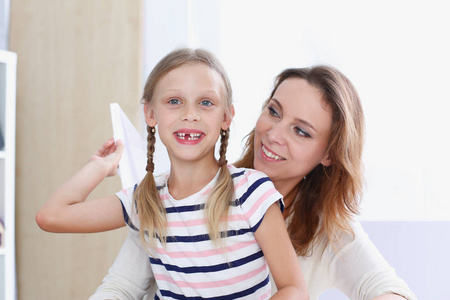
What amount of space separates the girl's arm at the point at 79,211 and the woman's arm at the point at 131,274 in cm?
10

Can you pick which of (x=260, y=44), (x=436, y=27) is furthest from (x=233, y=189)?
(x=436, y=27)

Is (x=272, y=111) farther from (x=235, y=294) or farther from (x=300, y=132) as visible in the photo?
(x=235, y=294)

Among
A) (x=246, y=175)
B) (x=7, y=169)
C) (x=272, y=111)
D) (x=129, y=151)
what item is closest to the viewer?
(x=246, y=175)

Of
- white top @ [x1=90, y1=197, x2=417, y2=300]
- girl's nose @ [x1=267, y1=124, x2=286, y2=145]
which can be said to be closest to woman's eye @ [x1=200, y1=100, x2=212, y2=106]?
girl's nose @ [x1=267, y1=124, x2=286, y2=145]

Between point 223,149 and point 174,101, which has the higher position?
point 174,101

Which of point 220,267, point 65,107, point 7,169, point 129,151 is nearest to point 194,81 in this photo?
point 220,267

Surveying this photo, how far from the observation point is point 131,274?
1415mm

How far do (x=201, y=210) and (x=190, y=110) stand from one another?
0.77ft

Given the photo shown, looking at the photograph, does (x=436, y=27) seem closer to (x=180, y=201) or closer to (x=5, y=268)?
(x=180, y=201)

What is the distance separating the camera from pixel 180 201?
1238 millimetres

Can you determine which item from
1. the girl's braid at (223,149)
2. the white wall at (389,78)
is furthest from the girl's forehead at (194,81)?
the white wall at (389,78)

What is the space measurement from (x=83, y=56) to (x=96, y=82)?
168 millimetres

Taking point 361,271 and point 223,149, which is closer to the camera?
point 223,149

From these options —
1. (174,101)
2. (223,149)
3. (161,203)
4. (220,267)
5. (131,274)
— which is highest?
(174,101)
